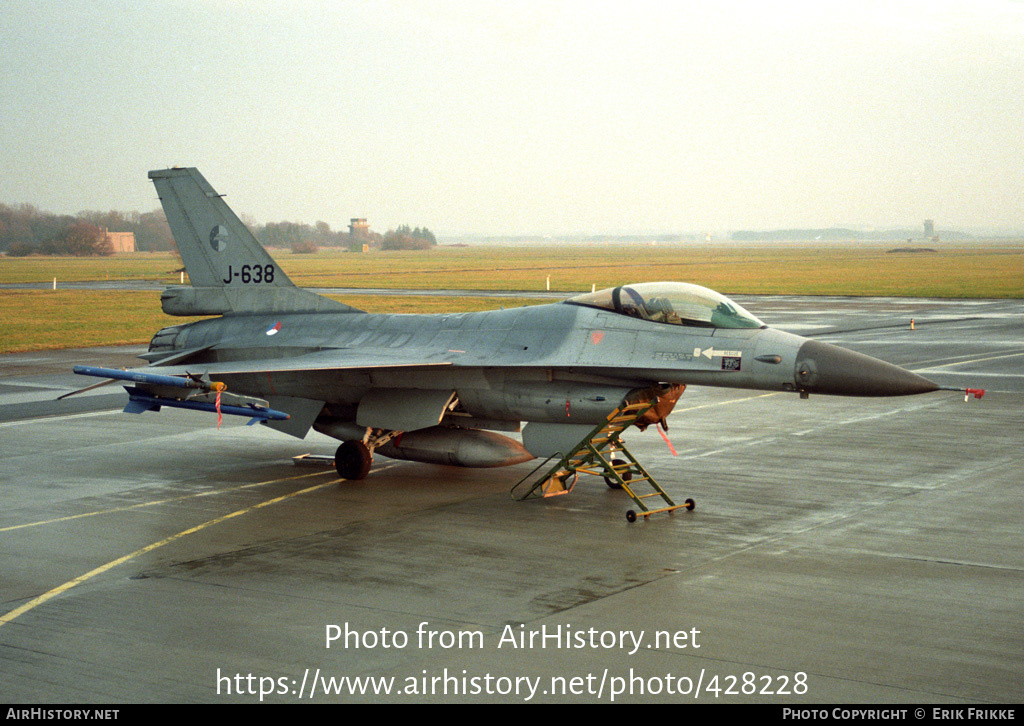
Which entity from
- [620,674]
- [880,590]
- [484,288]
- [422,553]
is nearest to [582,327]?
[422,553]

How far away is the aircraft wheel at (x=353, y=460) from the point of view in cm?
1577

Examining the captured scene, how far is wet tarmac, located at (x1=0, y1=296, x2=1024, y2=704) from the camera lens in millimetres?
7941

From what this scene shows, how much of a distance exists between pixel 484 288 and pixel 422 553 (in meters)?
→ 58.0

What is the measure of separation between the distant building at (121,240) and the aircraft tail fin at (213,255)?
96.2 m

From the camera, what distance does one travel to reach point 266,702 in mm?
7523

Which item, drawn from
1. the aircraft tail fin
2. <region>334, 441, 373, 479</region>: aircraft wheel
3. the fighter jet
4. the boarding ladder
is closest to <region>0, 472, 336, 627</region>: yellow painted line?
<region>334, 441, 373, 479</region>: aircraft wheel

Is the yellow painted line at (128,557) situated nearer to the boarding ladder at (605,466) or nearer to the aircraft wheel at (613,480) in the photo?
the boarding ladder at (605,466)

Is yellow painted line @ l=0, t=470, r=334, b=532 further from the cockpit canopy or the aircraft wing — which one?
the cockpit canopy

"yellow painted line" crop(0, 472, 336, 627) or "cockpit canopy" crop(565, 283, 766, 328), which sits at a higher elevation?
"cockpit canopy" crop(565, 283, 766, 328)

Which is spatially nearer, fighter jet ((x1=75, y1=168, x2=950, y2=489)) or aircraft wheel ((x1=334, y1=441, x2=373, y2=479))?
fighter jet ((x1=75, y1=168, x2=950, y2=489))


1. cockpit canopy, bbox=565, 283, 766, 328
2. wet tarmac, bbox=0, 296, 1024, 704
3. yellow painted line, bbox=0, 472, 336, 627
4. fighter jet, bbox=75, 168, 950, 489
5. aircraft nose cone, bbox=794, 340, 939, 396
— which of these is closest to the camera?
wet tarmac, bbox=0, 296, 1024, 704

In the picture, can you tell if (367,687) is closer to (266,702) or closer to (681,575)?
(266,702)

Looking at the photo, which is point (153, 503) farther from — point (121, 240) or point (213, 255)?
point (121, 240)

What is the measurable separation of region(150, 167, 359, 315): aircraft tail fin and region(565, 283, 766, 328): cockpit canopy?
5687 millimetres
